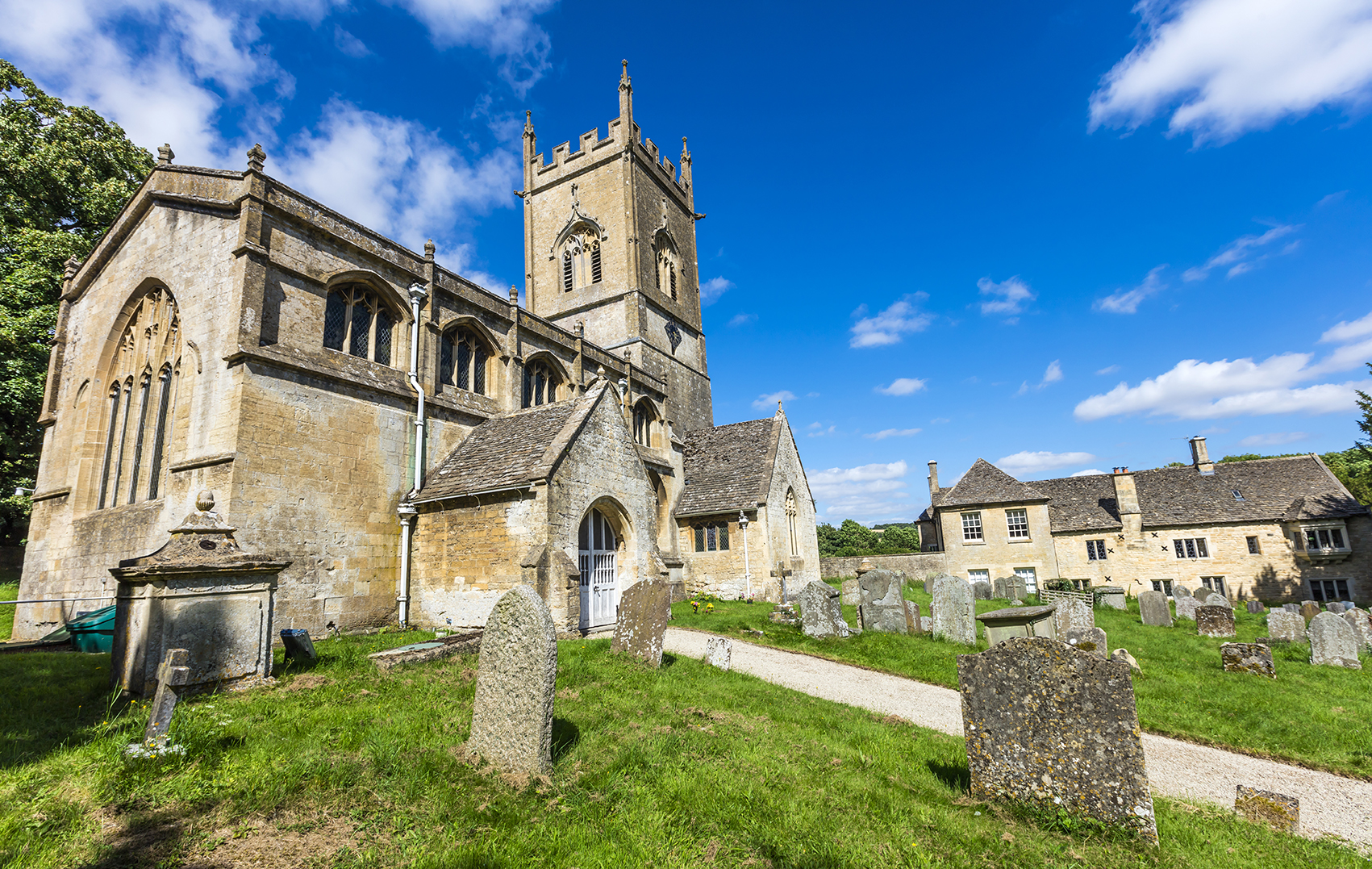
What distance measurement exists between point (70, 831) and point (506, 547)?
355 inches

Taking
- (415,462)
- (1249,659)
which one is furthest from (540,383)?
(1249,659)

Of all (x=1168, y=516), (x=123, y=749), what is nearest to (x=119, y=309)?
(x=123, y=749)

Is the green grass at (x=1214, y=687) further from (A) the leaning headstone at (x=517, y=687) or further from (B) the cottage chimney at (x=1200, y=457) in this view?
(B) the cottage chimney at (x=1200, y=457)

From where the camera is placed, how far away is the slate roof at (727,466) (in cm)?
2367

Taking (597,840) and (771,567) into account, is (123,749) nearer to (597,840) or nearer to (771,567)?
(597,840)

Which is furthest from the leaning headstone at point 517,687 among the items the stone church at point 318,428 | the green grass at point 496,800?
the stone church at point 318,428

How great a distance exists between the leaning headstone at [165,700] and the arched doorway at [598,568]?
891cm

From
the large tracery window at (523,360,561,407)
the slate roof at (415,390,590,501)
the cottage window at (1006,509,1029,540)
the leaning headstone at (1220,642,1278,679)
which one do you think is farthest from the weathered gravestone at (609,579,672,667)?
the cottage window at (1006,509,1029,540)

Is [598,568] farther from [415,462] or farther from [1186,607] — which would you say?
[1186,607]

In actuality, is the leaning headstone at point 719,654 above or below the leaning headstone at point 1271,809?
above

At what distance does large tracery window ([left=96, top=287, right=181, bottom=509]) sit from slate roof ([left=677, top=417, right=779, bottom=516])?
16118 mm

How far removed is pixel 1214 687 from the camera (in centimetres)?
1005

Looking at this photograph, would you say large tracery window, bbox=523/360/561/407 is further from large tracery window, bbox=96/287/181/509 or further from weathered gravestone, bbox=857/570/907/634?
weathered gravestone, bbox=857/570/907/634

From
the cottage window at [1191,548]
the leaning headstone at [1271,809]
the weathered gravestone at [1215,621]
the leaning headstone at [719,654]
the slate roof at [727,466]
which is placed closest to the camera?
the leaning headstone at [1271,809]
